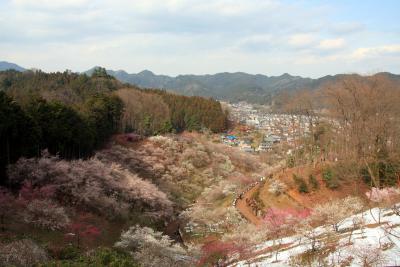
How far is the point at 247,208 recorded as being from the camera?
98.5 feet

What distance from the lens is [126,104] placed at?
57.2m

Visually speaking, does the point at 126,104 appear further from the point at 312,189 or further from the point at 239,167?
the point at 312,189

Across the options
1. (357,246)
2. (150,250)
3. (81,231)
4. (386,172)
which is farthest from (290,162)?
(357,246)

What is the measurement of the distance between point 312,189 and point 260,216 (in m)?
4.96

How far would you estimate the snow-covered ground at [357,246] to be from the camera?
12269 mm

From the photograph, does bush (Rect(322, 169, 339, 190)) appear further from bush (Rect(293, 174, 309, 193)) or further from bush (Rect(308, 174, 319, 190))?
bush (Rect(293, 174, 309, 193))

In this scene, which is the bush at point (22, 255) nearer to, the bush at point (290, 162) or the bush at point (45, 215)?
the bush at point (45, 215)

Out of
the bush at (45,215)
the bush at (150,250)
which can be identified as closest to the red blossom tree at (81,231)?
the bush at (45,215)

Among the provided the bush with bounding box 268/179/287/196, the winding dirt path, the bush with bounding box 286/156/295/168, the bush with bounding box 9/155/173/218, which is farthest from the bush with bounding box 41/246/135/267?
the bush with bounding box 286/156/295/168

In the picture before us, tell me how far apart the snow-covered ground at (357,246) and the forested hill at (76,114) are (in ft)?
56.3

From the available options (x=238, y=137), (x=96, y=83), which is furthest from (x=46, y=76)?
(x=238, y=137)

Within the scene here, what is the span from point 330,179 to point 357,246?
16812 mm

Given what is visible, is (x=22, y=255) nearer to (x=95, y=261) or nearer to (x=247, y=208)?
(x=95, y=261)

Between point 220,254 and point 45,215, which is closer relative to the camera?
point 220,254
